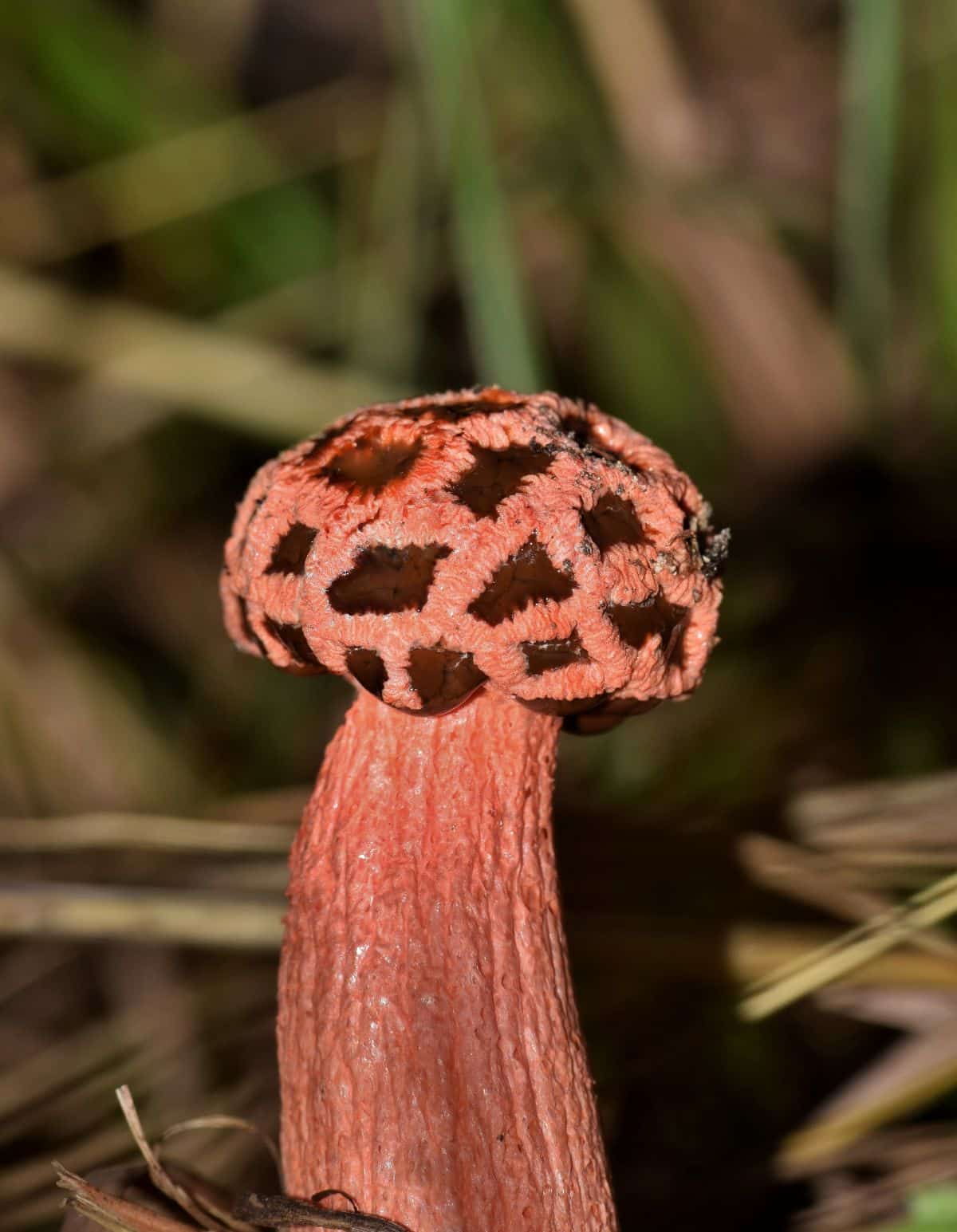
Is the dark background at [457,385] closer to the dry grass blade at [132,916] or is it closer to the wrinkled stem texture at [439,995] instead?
the dry grass blade at [132,916]

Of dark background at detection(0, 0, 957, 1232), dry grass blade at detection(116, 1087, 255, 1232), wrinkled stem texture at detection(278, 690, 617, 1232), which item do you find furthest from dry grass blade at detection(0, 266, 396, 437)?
dry grass blade at detection(116, 1087, 255, 1232)

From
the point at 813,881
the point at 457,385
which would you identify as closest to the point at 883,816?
the point at 813,881

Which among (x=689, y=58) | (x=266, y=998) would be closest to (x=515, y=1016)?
(x=266, y=998)

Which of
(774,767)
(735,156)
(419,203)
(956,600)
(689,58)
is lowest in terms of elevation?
(774,767)

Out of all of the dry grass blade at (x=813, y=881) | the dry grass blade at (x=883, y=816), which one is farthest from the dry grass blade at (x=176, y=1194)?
the dry grass blade at (x=883, y=816)

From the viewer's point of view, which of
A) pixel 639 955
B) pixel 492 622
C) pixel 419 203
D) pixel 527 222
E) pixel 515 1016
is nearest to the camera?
pixel 492 622

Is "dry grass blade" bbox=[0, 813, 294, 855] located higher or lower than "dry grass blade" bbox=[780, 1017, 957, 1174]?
higher

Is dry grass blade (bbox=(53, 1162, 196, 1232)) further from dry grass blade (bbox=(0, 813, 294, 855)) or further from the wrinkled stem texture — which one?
dry grass blade (bbox=(0, 813, 294, 855))

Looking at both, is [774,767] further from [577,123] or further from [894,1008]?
[577,123]
